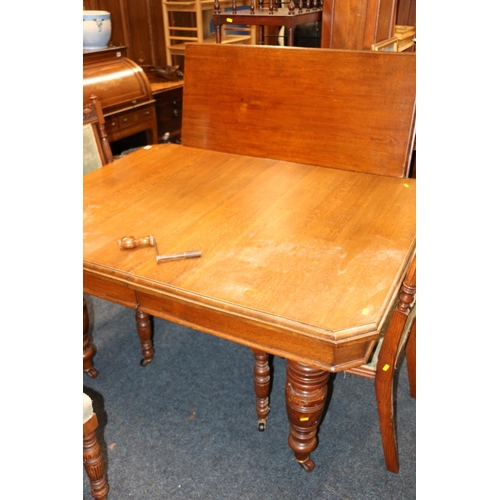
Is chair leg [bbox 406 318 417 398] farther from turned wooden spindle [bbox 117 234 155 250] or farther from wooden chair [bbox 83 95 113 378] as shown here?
wooden chair [bbox 83 95 113 378]

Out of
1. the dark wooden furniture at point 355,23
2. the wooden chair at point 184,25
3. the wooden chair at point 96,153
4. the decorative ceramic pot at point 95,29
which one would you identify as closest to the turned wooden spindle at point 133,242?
the wooden chair at point 96,153

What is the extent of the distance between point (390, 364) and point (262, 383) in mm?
518

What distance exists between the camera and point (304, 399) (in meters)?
1.40

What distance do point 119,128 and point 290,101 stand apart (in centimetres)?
174

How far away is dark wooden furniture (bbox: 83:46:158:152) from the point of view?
329 cm

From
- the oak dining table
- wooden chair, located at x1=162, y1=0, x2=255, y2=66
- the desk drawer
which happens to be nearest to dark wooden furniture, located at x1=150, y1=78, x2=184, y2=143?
the desk drawer

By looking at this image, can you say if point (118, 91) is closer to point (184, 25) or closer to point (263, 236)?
point (184, 25)

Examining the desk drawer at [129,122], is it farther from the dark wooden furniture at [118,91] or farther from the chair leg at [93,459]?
the chair leg at [93,459]

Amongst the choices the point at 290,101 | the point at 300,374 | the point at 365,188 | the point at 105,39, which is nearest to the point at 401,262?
the point at 300,374

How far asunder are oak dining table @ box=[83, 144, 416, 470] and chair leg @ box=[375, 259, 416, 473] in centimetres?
4

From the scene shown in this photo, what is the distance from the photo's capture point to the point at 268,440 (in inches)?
70.9

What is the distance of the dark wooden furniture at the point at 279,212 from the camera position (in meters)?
1.24
